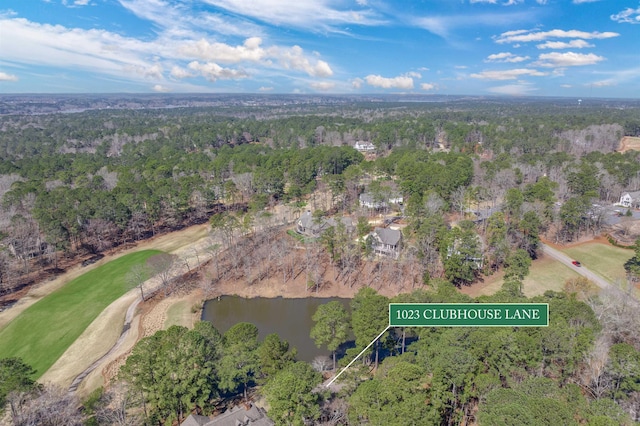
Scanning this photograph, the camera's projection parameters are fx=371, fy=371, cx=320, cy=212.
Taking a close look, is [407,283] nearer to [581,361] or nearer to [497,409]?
[581,361]

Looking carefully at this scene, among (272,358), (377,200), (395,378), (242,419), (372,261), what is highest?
(395,378)

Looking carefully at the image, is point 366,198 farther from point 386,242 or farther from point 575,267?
point 575,267

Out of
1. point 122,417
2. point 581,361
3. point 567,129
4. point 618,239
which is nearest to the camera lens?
point 122,417

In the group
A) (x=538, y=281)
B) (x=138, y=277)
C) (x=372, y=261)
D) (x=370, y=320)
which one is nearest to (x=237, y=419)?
(x=370, y=320)

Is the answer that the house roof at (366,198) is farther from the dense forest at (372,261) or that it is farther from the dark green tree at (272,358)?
the dark green tree at (272,358)

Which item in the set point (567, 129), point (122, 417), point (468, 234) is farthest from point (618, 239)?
point (567, 129)

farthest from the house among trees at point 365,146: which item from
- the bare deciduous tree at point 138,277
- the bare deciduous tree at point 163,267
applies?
the bare deciduous tree at point 138,277
